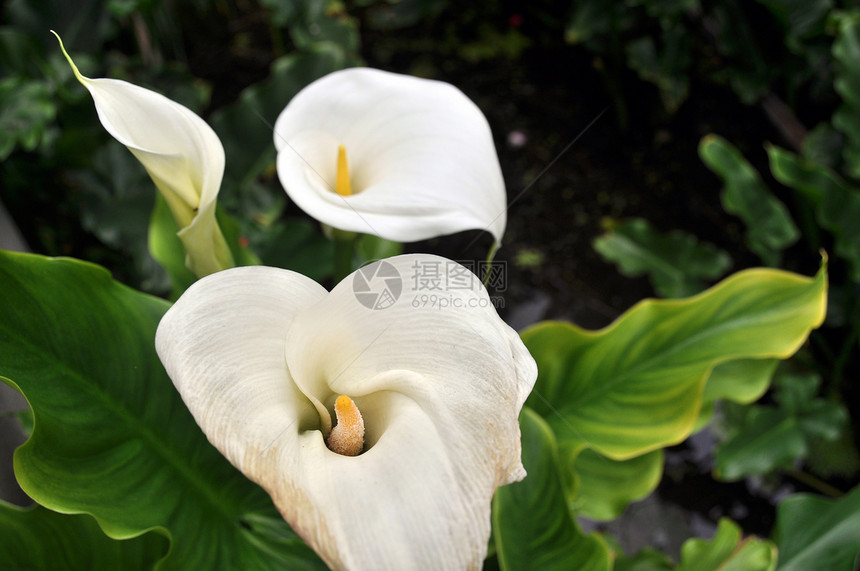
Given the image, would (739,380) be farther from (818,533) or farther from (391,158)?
(391,158)

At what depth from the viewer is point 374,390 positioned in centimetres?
37

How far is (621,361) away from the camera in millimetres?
732

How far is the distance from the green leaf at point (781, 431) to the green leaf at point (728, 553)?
1.05 ft

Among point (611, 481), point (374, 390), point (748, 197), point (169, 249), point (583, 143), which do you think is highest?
point (374, 390)

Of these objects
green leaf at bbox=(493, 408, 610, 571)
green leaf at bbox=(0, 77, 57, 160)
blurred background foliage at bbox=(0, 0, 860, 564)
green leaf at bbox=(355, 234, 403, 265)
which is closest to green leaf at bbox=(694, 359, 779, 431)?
blurred background foliage at bbox=(0, 0, 860, 564)

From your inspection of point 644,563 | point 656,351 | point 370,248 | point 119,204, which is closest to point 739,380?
point 656,351

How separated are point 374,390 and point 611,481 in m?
0.54

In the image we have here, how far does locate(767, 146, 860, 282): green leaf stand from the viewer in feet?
3.60

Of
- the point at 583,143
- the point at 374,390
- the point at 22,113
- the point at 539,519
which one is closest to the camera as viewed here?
the point at 374,390

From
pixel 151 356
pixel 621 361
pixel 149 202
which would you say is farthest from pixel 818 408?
pixel 149 202

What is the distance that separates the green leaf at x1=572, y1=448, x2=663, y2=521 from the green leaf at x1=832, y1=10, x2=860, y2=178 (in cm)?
68

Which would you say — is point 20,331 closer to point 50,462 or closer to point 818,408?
point 50,462

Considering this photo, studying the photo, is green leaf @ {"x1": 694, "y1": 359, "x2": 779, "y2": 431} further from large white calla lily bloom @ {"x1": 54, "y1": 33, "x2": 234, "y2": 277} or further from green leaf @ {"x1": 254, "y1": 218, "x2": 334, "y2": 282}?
large white calla lily bloom @ {"x1": 54, "y1": 33, "x2": 234, "y2": 277}

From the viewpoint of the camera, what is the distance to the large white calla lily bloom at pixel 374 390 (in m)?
0.29
